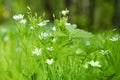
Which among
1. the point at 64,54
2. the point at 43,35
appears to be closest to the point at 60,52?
the point at 64,54

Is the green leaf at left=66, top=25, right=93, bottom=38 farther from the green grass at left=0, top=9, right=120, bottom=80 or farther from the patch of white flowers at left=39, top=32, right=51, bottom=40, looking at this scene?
the patch of white flowers at left=39, top=32, right=51, bottom=40

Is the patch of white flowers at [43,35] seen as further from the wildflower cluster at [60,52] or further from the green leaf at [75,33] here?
the green leaf at [75,33]

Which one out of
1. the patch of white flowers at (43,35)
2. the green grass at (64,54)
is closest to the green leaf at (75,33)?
the green grass at (64,54)

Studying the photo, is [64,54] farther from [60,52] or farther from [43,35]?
[43,35]

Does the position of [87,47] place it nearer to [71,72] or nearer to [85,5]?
[71,72]

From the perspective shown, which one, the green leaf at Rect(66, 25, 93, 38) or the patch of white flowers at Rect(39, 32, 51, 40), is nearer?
the patch of white flowers at Rect(39, 32, 51, 40)

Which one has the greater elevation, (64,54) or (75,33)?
(75,33)

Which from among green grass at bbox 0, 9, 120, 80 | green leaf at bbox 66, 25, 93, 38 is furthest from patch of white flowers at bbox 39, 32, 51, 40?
green leaf at bbox 66, 25, 93, 38

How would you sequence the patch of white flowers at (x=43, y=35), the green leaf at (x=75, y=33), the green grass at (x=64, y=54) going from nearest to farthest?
the green grass at (x=64, y=54)
the patch of white flowers at (x=43, y=35)
the green leaf at (x=75, y=33)

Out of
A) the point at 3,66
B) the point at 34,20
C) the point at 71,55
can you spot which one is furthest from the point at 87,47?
the point at 3,66

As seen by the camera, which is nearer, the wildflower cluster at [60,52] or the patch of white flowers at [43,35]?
the wildflower cluster at [60,52]

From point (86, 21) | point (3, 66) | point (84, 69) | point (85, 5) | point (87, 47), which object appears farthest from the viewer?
point (86, 21)
